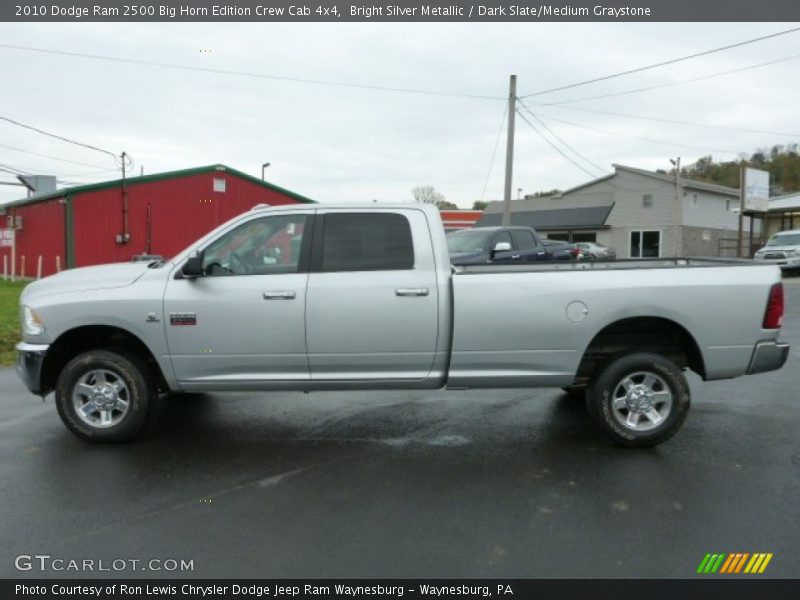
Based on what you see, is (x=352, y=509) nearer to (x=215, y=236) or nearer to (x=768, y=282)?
(x=215, y=236)

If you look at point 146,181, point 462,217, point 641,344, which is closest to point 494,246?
point 641,344

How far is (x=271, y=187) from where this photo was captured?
27.3 metres

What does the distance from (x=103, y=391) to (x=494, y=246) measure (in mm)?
9930

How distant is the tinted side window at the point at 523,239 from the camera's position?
14573 millimetres

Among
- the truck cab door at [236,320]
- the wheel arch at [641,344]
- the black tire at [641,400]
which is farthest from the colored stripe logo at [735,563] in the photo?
the truck cab door at [236,320]

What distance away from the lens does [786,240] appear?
2703cm

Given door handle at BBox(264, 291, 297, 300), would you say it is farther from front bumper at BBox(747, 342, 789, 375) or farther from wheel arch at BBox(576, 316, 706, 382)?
front bumper at BBox(747, 342, 789, 375)

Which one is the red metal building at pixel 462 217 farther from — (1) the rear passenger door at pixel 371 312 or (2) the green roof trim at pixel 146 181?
(1) the rear passenger door at pixel 371 312

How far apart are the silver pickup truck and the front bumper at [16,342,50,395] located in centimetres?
2

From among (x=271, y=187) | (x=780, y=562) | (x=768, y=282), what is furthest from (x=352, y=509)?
(x=271, y=187)

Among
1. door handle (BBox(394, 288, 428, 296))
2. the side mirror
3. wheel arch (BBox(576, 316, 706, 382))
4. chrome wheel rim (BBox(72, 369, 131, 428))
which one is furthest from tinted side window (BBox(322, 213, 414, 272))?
chrome wheel rim (BBox(72, 369, 131, 428))

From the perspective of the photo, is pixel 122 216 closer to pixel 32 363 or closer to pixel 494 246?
pixel 494 246

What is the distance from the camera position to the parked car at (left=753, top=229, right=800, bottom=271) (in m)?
25.6

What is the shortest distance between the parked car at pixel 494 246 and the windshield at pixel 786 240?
55.7 ft
